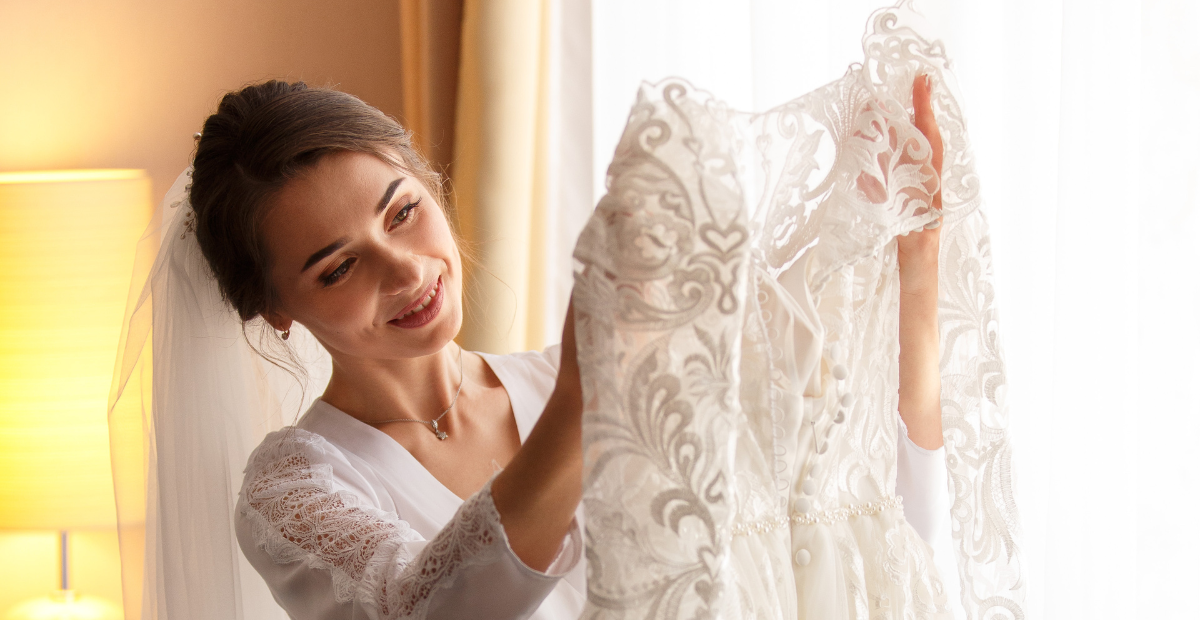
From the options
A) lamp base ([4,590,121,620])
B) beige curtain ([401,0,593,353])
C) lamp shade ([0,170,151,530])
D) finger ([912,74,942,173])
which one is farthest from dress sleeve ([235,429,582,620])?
lamp base ([4,590,121,620])

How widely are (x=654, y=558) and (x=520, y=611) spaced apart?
0.22m

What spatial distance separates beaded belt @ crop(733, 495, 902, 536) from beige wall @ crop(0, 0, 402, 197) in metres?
1.65

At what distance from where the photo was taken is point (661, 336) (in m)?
0.59

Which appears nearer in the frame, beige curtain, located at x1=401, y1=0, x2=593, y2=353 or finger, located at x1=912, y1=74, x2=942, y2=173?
finger, located at x1=912, y1=74, x2=942, y2=173

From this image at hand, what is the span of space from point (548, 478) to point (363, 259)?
1.50 ft

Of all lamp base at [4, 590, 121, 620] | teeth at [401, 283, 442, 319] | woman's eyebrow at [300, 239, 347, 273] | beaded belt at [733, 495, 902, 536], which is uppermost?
woman's eyebrow at [300, 239, 347, 273]

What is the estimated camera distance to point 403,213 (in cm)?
107

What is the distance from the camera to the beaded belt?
2.41 ft

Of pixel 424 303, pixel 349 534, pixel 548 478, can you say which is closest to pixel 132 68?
pixel 424 303

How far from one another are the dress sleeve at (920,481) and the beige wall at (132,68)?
1.62 m

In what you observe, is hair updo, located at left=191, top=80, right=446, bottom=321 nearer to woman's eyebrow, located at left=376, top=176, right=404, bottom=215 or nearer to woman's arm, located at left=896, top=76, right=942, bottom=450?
woman's eyebrow, located at left=376, top=176, right=404, bottom=215

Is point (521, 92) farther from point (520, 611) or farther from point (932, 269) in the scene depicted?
point (520, 611)

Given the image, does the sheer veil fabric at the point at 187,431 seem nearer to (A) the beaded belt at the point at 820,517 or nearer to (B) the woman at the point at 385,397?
(B) the woman at the point at 385,397

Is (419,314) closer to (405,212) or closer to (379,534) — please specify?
(405,212)
